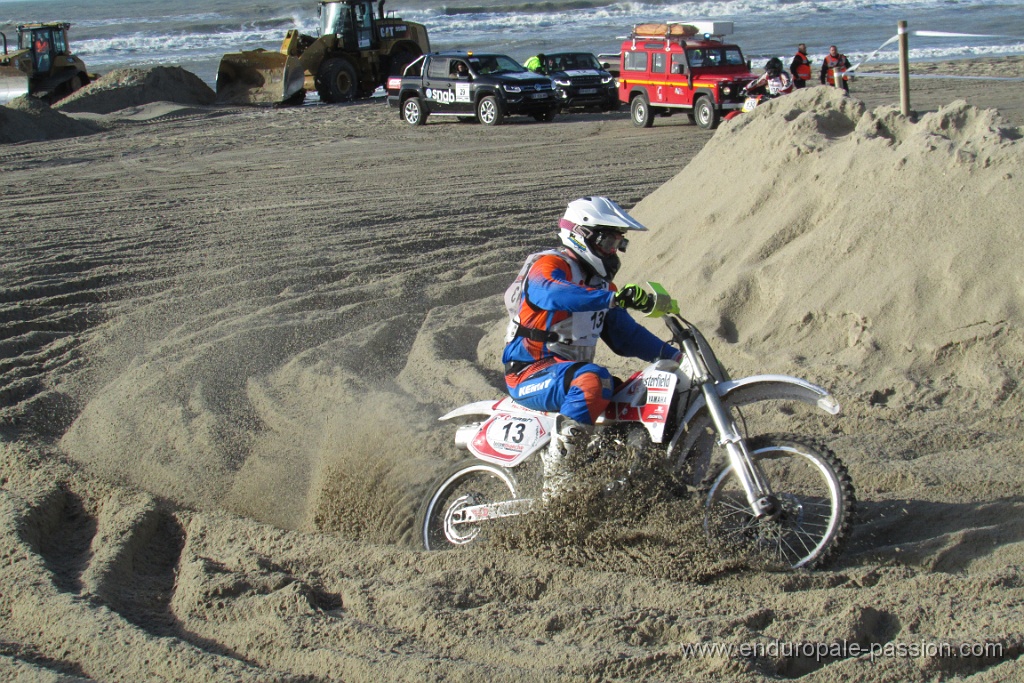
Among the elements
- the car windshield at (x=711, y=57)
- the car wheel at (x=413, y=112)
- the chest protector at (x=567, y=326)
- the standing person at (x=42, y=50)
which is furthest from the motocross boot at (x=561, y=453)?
the standing person at (x=42, y=50)

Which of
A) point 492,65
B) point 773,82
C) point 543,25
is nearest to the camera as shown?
point 773,82

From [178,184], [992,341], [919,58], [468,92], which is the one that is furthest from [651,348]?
[919,58]

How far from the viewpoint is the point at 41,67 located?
25.7m

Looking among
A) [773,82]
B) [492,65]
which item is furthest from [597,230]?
[492,65]

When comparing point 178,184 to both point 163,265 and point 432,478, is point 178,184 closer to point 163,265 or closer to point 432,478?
point 163,265

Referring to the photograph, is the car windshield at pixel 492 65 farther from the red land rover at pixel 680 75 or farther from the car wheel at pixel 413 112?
the red land rover at pixel 680 75

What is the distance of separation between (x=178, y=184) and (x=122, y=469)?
10205 mm

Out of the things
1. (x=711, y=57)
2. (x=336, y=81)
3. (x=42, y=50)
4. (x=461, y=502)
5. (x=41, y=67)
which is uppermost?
(x=42, y=50)

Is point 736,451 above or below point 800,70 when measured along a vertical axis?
below

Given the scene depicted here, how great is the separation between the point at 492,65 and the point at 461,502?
18630 mm

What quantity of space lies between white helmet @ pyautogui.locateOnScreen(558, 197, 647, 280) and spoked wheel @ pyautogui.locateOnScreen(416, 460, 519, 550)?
1.02 m

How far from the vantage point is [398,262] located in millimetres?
10016

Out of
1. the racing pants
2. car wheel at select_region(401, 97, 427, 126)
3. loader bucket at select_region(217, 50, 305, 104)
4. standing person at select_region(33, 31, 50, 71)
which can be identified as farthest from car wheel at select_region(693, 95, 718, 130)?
standing person at select_region(33, 31, 50, 71)

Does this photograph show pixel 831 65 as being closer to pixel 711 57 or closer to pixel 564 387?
pixel 711 57
